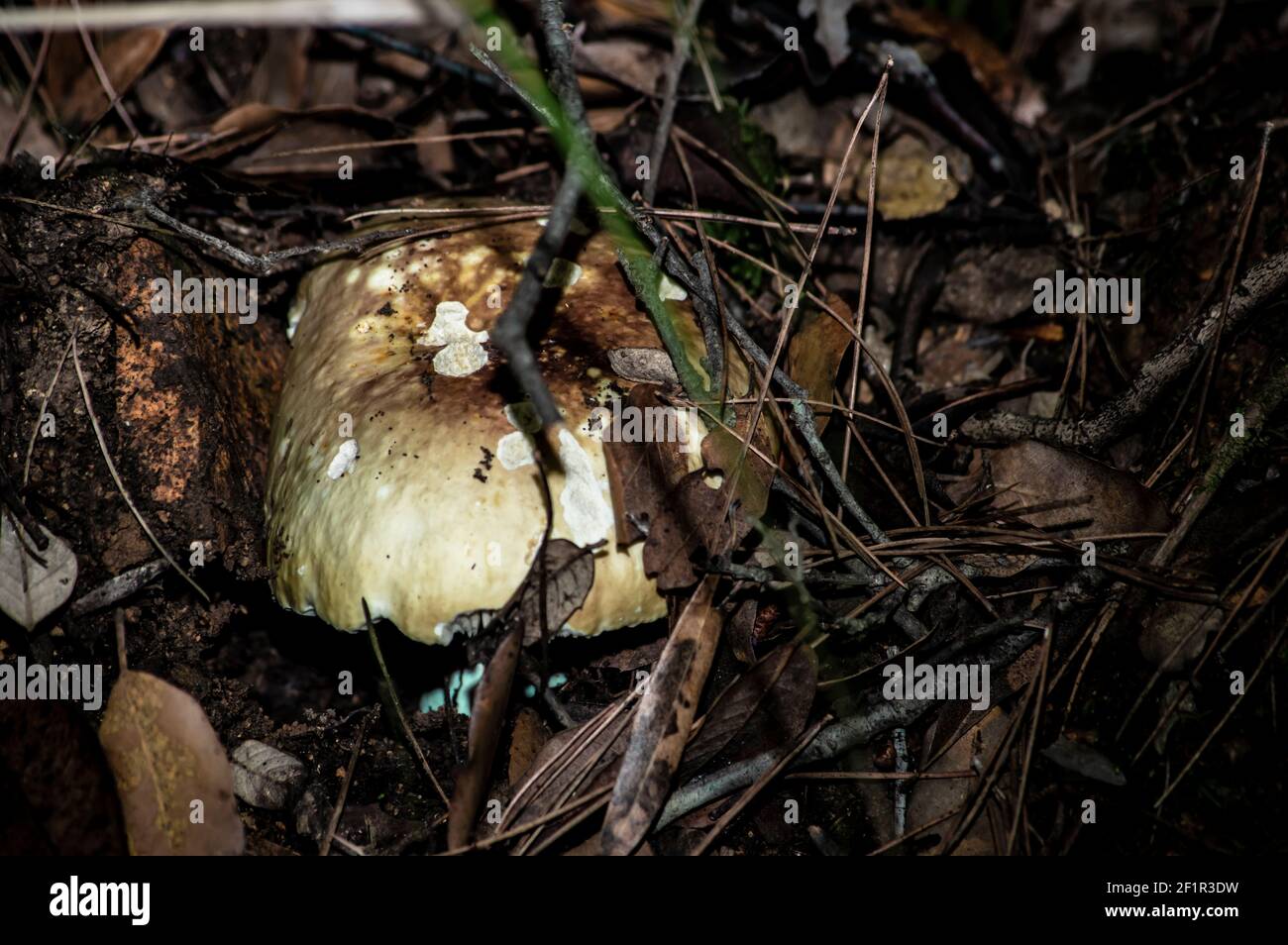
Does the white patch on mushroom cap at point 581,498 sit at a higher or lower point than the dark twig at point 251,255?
lower

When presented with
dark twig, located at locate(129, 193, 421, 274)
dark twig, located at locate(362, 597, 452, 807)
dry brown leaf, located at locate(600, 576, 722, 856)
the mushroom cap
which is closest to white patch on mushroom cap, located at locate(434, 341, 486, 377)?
the mushroom cap

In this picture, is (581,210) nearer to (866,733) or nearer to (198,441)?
(198,441)

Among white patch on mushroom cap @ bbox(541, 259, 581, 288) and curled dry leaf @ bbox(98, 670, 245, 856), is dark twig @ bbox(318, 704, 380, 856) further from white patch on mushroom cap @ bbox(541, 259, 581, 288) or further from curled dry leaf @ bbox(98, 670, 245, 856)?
white patch on mushroom cap @ bbox(541, 259, 581, 288)

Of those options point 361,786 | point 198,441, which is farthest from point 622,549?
point 198,441

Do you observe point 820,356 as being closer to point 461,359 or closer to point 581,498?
point 581,498

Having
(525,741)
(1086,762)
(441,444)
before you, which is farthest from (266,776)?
(1086,762)

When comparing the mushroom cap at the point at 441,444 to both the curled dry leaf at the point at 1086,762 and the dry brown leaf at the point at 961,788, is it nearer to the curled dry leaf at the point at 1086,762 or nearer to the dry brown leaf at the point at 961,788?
the dry brown leaf at the point at 961,788

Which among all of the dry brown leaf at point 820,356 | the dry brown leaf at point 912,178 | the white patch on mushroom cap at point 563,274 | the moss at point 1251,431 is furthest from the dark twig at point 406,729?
the dry brown leaf at point 912,178
